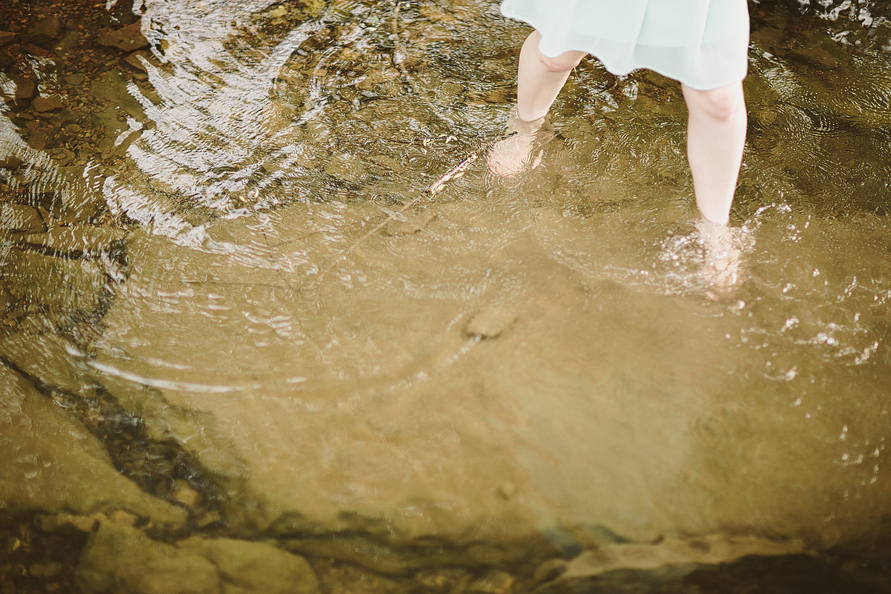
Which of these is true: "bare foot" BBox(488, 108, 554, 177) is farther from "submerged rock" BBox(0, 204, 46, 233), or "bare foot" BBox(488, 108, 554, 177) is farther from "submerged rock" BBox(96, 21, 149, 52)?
"submerged rock" BBox(96, 21, 149, 52)

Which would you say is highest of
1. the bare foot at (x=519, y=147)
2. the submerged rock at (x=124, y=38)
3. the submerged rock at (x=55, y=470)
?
the submerged rock at (x=124, y=38)

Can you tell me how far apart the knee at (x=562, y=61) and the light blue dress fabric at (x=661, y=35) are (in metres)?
0.10

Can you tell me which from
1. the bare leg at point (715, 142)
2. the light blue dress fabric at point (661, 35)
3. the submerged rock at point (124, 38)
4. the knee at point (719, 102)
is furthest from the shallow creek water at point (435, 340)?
the light blue dress fabric at point (661, 35)

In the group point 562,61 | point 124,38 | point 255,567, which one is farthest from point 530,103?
point 124,38

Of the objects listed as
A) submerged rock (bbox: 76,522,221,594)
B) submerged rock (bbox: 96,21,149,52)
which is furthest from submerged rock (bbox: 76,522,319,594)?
submerged rock (bbox: 96,21,149,52)

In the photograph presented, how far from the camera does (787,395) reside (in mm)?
1364

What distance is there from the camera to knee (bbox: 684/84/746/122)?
133 centimetres

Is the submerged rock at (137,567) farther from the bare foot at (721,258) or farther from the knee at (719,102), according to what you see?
the knee at (719,102)

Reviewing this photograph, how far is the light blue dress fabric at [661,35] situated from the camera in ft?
4.24

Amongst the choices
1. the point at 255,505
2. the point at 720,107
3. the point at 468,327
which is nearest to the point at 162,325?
the point at 255,505

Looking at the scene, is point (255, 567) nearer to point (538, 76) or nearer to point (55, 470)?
point (55, 470)

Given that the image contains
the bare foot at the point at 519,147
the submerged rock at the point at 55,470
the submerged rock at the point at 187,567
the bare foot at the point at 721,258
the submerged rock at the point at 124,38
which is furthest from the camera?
the submerged rock at the point at 124,38

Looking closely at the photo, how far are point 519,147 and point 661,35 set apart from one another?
0.65 metres

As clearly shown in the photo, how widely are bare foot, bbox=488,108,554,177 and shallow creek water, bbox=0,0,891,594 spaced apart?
4 cm
